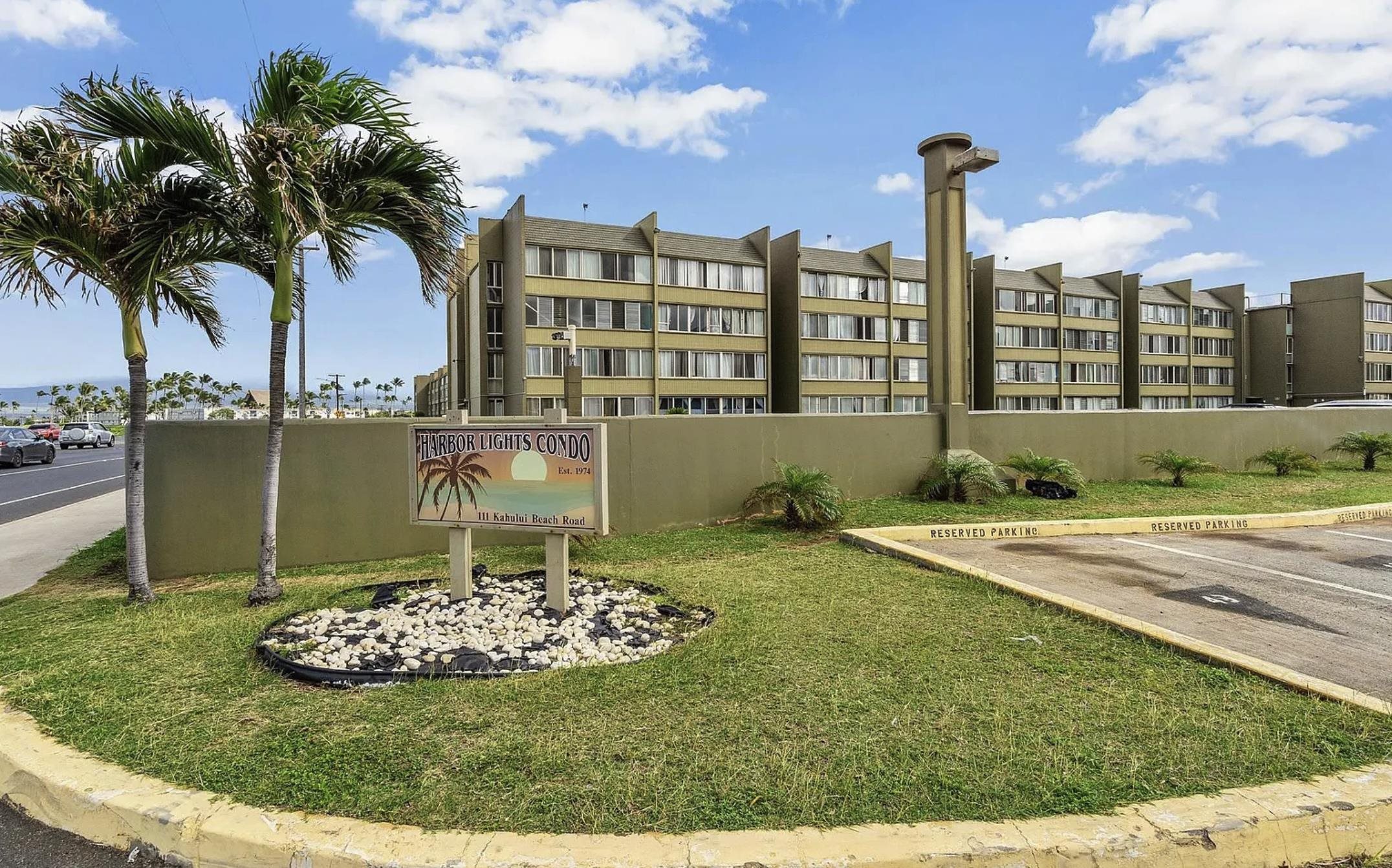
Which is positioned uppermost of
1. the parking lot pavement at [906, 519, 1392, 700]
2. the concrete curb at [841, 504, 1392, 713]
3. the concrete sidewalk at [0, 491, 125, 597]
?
the concrete curb at [841, 504, 1392, 713]

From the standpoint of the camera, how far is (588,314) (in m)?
42.1

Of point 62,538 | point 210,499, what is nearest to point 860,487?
point 210,499

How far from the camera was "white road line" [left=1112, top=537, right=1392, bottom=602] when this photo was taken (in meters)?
6.52

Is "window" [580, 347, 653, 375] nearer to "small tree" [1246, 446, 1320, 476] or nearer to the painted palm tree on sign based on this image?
"small tree" [1246, 446, 1320, 476]

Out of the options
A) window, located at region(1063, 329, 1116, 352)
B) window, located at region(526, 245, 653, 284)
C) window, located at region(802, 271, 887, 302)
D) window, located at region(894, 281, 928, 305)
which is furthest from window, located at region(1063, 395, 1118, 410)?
window, located at region(526, 245, 653, 284)

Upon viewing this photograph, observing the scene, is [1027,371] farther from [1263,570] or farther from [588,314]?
[1263,570]

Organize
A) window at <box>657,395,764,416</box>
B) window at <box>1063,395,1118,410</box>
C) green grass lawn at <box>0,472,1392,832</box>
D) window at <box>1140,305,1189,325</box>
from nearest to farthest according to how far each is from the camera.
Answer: green grass lawn at <box>0,472,1392,832</box>, window at <box>657,395,764,416</box>, window at <box>1063,395,1118,410</box>, window at <box>1140,305,1189,325</box>

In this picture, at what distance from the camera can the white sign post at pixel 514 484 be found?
5.99m

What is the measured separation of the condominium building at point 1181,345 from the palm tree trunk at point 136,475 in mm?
69857

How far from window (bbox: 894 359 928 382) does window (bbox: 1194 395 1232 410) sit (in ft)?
103

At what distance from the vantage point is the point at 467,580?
648 centimetres

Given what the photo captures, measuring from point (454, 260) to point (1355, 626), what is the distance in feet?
27.8

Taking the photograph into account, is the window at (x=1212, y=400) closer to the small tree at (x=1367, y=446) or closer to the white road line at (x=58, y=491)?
the small tree at (x=1367, y=446)

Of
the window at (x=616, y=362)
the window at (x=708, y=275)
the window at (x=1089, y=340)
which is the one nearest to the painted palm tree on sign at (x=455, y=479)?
the window at (x=616, y=362)
